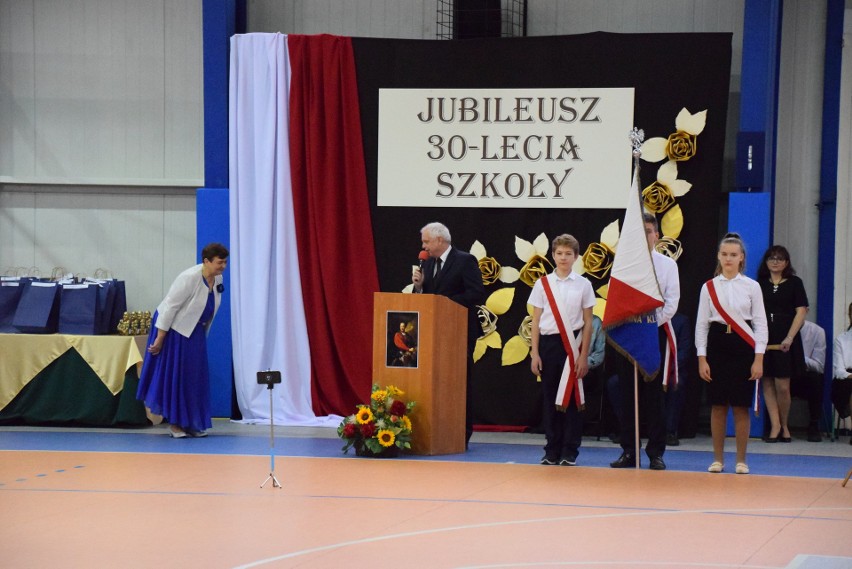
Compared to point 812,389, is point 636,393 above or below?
above

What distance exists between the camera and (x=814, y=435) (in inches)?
320

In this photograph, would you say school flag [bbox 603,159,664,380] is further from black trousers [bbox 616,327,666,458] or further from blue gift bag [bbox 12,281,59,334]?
blue gift bag [bbox 12,281,59,334]

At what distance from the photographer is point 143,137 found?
31.9 feet

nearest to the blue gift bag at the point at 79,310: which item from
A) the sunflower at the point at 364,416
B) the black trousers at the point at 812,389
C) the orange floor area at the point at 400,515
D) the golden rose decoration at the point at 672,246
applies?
the orange floor area at the point at 400,515

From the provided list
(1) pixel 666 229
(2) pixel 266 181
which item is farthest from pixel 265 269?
(1) pixel 666 229

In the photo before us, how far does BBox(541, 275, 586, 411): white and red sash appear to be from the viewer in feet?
20.6

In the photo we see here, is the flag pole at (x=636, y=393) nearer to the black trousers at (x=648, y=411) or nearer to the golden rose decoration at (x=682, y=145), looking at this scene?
the black trousers at (x=648, y=411)

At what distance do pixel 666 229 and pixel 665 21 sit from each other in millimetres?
1871

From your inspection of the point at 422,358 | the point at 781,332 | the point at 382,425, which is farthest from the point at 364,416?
the point at 781,332

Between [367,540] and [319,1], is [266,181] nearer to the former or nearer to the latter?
[319,1]

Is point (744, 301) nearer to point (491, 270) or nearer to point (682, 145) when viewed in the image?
point (682, 145)

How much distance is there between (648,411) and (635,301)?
24.8 inches

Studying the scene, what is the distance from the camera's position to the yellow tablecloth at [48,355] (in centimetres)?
812

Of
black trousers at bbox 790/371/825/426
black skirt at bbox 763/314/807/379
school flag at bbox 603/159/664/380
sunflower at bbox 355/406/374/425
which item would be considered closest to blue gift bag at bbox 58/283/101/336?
sunflower at bbox 355/406/374/425
